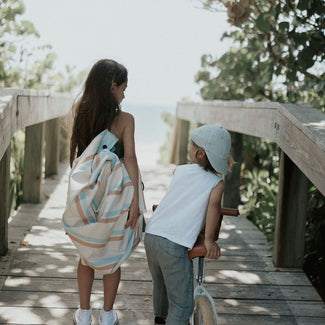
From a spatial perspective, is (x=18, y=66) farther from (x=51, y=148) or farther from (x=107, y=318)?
(x=107, y=318)

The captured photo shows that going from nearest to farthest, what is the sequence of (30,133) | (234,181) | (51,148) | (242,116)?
(242,116) → (30,133) → (234,181) → (51,148)

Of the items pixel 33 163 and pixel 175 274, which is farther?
pixel 33 163

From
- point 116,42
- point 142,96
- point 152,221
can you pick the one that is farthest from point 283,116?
point 142,96

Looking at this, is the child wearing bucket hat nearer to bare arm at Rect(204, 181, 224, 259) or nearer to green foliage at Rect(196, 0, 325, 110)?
bare arm at Rect(204, 181, 224, 259)

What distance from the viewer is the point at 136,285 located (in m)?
3.26

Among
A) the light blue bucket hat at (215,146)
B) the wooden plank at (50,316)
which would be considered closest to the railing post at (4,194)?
the wooden plank at (50,316)

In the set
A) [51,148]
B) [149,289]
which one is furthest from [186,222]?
[51,148]

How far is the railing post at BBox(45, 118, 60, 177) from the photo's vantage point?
6.48 metres

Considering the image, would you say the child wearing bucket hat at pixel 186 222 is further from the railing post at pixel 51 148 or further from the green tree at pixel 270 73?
the railing post at pixel 51 148

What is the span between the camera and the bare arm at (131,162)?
255 centimetres

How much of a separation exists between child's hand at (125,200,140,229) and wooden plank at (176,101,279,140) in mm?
1408

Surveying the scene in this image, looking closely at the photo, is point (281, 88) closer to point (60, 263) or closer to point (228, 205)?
point (228, 205)

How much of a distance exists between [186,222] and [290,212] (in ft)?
4.50

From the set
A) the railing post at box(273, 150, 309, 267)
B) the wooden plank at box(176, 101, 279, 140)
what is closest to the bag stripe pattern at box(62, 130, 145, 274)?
the railing post at box(273, 150, 309, 267)
